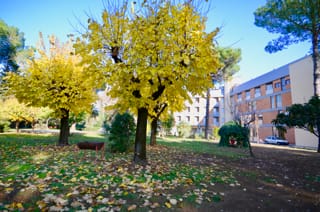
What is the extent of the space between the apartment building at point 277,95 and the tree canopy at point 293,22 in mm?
6145

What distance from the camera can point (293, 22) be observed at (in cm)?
1349

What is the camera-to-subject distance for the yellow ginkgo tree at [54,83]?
888 cm

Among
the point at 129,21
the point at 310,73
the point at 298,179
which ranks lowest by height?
the point at 298,179

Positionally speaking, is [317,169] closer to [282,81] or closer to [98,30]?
[98,30]

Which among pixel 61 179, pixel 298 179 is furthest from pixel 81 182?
pixel 298 179

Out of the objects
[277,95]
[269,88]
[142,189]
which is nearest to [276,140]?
[277,95]

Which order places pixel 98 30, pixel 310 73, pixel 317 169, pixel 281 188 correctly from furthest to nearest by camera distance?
pixel 310 73
pixel 317 169
pixel 98 30
pixel 281 188

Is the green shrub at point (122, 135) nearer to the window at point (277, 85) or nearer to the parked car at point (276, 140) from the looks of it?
the parked car at point (276, 140)

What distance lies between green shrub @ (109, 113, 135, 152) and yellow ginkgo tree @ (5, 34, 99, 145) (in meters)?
2.31

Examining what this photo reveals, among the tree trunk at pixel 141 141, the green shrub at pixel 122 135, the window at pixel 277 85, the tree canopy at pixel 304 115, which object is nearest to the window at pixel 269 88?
the window at pixel 277 85

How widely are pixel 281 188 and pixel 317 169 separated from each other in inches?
134

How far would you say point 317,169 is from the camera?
6641mm

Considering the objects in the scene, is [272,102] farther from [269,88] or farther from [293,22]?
[293,22]

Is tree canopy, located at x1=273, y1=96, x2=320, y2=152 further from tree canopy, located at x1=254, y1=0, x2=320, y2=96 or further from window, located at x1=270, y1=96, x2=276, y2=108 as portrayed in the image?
window, located at x1=270, y1=96, x2=276, y2=108
